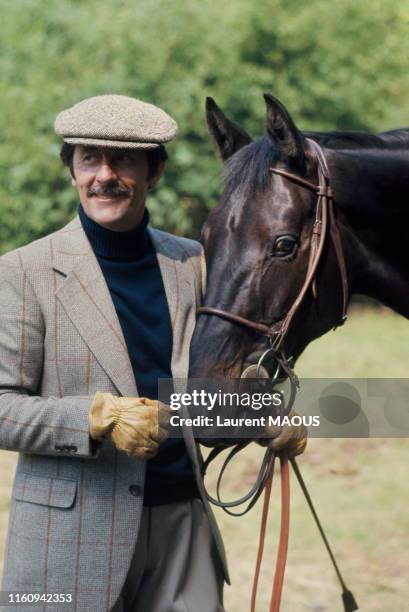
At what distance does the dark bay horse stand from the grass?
228 cm

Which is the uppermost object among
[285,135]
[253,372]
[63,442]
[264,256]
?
[285,135]

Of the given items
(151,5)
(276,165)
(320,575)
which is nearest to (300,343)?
(276,165)

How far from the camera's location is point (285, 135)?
10.3 ft

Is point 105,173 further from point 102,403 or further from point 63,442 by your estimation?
point 63,442

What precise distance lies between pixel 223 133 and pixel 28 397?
1.11 metres

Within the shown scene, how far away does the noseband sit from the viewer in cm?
303

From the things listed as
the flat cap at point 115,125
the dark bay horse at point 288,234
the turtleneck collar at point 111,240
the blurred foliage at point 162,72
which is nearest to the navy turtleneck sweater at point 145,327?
the turtleneck collar at point 111,240

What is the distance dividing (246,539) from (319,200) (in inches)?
131

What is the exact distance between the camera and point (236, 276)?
3.03 meters

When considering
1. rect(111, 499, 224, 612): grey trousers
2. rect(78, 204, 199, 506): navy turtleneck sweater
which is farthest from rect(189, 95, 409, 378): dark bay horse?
rect(111, 499, 224, 612): grey trousers

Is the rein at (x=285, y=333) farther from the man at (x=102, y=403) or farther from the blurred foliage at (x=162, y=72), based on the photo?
the blurred foliage at (x=162, y=72)

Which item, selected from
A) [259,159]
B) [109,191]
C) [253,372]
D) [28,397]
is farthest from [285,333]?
[28,397]

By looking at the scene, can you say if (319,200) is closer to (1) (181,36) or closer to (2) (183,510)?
(2) (183,510)

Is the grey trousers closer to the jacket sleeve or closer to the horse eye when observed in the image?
the jacket sleeve
